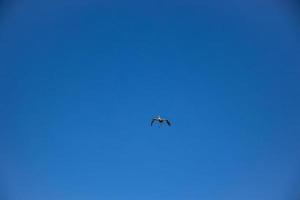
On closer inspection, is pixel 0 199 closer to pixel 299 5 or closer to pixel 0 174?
pixel 0 174

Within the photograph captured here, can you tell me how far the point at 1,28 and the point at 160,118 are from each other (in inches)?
255

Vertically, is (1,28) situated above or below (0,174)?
above

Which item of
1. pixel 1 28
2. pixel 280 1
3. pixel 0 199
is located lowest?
pixel 0 199

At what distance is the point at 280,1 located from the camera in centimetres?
941

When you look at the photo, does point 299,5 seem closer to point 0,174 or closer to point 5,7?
point 5,7

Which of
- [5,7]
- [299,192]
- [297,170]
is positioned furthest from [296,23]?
[5,7]

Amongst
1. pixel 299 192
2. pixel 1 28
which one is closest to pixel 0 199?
pixel 1 28

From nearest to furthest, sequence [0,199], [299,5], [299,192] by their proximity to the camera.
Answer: [299,5]
[299,192]
[0,199]

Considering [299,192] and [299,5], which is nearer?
[299,5]

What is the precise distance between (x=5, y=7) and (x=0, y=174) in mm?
6267

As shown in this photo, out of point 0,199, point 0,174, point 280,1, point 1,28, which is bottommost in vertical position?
point 0,199

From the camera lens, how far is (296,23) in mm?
9547

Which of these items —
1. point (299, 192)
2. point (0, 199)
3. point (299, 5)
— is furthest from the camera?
point (0, 199)

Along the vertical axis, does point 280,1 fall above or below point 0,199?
above
